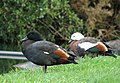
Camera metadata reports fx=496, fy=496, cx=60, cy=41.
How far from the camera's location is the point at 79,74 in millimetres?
9070

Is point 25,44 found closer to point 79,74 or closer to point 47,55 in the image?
point 47,55

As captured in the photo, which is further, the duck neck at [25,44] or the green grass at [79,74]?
the duck neck at [25,44]

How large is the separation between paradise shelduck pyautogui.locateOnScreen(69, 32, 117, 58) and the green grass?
0.42 meters

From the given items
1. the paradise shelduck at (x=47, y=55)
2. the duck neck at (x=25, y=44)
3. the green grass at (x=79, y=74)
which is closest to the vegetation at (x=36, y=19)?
the green grass at (x=79, y=74)

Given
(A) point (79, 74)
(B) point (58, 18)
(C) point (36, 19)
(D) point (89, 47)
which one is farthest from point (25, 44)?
(B) point (58, 18)

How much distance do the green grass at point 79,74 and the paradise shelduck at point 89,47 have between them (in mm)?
424

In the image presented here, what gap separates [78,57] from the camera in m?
12.2

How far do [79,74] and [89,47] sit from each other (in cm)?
277

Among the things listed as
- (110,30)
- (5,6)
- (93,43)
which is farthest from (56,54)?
(110,30)

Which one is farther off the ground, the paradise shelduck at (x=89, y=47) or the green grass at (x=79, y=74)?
the green grass at (x=79, y=74)

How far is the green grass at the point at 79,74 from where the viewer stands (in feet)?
27.1

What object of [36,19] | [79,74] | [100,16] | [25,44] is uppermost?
[25,44]

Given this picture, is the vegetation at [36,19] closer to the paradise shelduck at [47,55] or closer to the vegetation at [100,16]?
the vegetation at [100,16]

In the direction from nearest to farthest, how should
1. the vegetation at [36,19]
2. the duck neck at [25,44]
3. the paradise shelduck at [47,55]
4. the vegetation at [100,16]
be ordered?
1. the paradise shelduck at [47,55]
2. the duck neck at [25,44]
3. the vegetation at [36,19]
4. the vegetation at [100,16]
